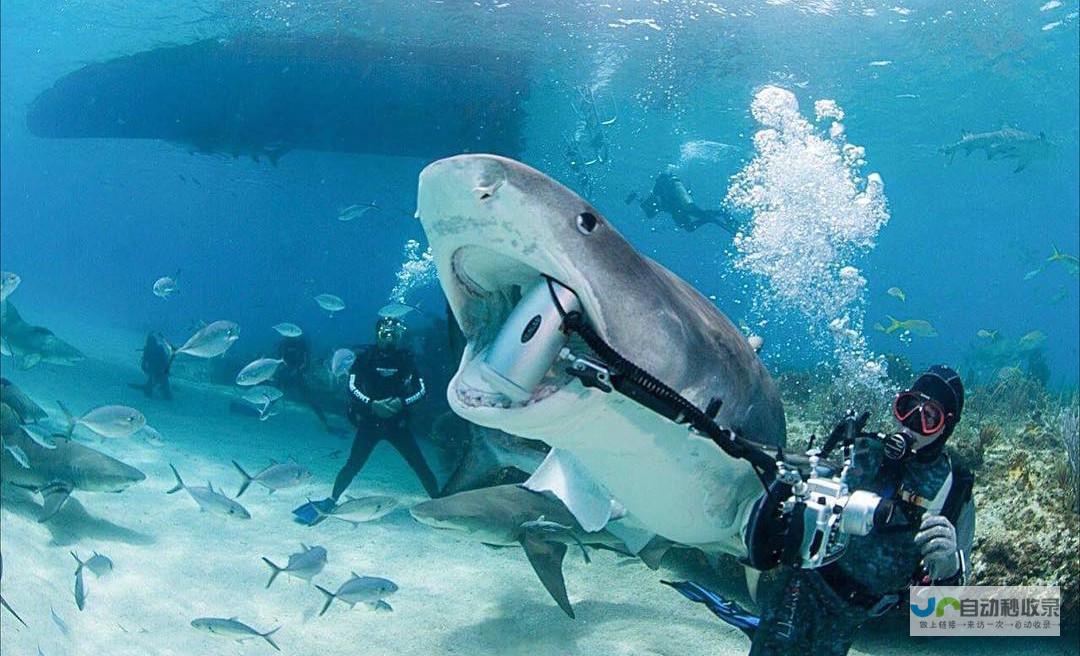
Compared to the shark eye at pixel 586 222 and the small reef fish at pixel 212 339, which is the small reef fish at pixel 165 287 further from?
the shark eye at pixel 586 222

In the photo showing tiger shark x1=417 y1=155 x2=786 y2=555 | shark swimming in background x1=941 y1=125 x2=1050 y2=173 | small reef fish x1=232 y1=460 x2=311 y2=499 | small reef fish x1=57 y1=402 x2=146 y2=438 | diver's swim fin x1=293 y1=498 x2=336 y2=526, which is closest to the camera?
tiger shark x1=417 y1=155 x2=786 y2=555

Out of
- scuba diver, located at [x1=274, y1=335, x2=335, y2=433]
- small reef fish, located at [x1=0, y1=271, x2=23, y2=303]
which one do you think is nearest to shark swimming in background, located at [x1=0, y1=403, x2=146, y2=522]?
small reef fish, located at [x1=0, y1=271, x2=23, y2=303]

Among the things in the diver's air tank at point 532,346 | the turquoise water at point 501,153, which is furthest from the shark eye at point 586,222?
the turquoise water at point 501,153

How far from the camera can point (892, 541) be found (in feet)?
8.85

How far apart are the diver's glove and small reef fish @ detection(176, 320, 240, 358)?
8430mm

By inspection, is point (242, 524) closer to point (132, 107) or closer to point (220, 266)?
point (132, 107)

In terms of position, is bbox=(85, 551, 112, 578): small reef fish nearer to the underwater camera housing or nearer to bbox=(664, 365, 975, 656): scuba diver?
bbox=(664, 365, 975, 656): scuba diver

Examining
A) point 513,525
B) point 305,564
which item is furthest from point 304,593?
point 513,525

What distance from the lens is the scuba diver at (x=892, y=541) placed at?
2641 millimetres

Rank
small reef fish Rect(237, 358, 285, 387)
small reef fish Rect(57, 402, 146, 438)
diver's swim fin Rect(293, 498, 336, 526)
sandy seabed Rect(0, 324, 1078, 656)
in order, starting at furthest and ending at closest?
small reef fish Rect(237, 358, 285, 387) < diver's swim fin Rect(293, 498, 336, 526) < small reef fish Rect(57, 402, 146, 438) < sandy seabed Rect(0, 324, 1078, 656)

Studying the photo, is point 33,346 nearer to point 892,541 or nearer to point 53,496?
point 53,496

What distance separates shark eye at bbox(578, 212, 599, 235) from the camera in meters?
2.10

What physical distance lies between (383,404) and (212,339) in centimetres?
255

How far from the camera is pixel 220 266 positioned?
142125 mm
